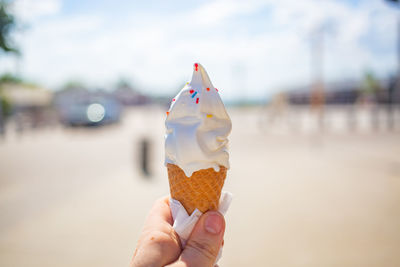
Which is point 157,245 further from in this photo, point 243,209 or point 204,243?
point 243,209

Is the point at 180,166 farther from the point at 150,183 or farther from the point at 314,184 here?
the point at 314,184

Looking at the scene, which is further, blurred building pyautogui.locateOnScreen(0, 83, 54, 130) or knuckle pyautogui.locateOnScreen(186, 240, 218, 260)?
blurred building pyautogui.locateOnScreen(0, 83, 54, 130)

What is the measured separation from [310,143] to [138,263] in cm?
1104

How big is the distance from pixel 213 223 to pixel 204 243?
125mm

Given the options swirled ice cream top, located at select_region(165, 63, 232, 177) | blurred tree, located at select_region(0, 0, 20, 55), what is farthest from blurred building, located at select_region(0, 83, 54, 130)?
swirled ice cream top, located at select_region(165, 63, 232, 177)

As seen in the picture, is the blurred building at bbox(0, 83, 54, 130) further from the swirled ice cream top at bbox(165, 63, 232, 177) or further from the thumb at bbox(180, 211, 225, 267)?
the thumb at bbox(180, 211, 225, 267)

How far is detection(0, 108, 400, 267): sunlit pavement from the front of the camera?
135 inches

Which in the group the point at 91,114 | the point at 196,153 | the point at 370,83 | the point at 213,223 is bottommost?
the point at 213,223

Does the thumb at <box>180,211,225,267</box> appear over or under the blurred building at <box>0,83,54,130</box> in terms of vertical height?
under

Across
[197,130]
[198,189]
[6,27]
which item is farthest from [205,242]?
[6,27]

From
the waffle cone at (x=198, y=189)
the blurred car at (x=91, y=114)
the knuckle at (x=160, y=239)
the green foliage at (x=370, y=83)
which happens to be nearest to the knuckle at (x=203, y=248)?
the knuckle at (x=160, y=239)

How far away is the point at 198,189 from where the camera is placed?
5.92 ft

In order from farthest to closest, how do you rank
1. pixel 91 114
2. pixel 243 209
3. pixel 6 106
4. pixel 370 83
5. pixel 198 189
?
pixel 370 83, pixel 6 106, pixel 91 114, pixel 243 209, pixel 198 189

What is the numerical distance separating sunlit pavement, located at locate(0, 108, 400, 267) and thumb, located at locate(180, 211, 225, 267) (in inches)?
76.8
